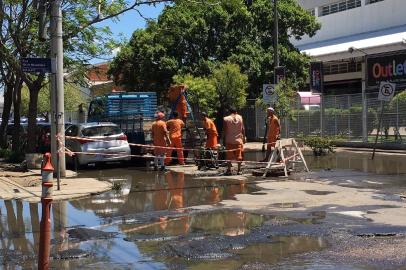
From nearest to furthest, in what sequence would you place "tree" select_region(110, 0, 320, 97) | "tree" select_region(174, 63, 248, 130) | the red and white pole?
the red and white pole < "tree" select_region(174, 63, 248, 130) < "tree" select_region(110, 0, 320, 97)

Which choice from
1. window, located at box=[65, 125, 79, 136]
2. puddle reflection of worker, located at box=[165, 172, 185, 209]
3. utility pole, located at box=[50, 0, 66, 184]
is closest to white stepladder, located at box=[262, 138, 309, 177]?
puddle reflection of worker, located at box=[165, 172, 185, 209]

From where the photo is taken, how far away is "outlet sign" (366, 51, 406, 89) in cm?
2814

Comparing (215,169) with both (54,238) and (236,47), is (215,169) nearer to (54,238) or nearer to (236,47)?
(54,238)

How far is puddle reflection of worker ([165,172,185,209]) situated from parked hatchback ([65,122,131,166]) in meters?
2.87

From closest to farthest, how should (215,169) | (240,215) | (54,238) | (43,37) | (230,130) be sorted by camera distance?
1. (54,238)
2. (240,215)
3. (43,37)
4. (230,130)
5. (215,169)

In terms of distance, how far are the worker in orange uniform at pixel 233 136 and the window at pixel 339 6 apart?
30077 mm

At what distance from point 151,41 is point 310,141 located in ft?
44.5

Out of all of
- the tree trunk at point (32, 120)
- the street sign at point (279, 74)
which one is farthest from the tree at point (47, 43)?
the street sign at point (279, 74)

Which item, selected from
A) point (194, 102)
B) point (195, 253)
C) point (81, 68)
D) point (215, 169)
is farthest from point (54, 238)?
point (194, 102)

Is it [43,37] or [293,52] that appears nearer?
[43,37]

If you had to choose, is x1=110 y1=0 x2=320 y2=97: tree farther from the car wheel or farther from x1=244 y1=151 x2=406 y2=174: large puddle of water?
the car wheel

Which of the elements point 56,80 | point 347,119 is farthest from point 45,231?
point 347,119

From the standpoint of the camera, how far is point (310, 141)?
23031 mm

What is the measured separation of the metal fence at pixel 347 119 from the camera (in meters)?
25.7
